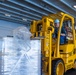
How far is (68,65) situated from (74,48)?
82 cm

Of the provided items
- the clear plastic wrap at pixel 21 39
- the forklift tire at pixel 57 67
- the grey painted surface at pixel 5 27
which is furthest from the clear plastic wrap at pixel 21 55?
the grey painted surface at pixel 5 27

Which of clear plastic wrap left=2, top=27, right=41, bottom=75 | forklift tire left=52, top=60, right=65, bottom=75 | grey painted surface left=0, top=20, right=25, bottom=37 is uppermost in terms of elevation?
grey painted surface left=0, top=20, right=25, bottom=37

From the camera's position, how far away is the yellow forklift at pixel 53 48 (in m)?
5.11

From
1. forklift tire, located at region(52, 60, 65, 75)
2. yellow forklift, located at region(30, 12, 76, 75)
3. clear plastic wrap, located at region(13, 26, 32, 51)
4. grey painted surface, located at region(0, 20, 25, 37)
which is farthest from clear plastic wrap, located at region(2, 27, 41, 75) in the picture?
grey painted surface, located at region(0, 20, 25, 37)

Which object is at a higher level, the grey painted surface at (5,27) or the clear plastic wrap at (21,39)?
the grey painted surface at (5,27)

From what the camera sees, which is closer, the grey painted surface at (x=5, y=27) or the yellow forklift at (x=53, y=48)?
the yellow forklift at (x=53, y=48)

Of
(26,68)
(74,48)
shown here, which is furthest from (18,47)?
(74,48)

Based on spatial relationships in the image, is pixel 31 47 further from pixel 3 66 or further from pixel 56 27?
pixel 56 27

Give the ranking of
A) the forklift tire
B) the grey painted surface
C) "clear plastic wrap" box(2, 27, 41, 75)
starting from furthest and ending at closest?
the grey painted surface, the forklift tire, "clear plastic wrap" box(2, 27, 41, 75)

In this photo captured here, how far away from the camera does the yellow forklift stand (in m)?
5.11

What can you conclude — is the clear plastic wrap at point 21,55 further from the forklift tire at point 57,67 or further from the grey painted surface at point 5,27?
the grey painted surface at point 5,27

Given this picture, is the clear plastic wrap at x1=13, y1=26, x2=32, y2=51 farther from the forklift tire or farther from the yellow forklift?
the forklift tire

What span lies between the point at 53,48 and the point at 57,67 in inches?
27.8

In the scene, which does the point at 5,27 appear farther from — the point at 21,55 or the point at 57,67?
the point at 21,55
